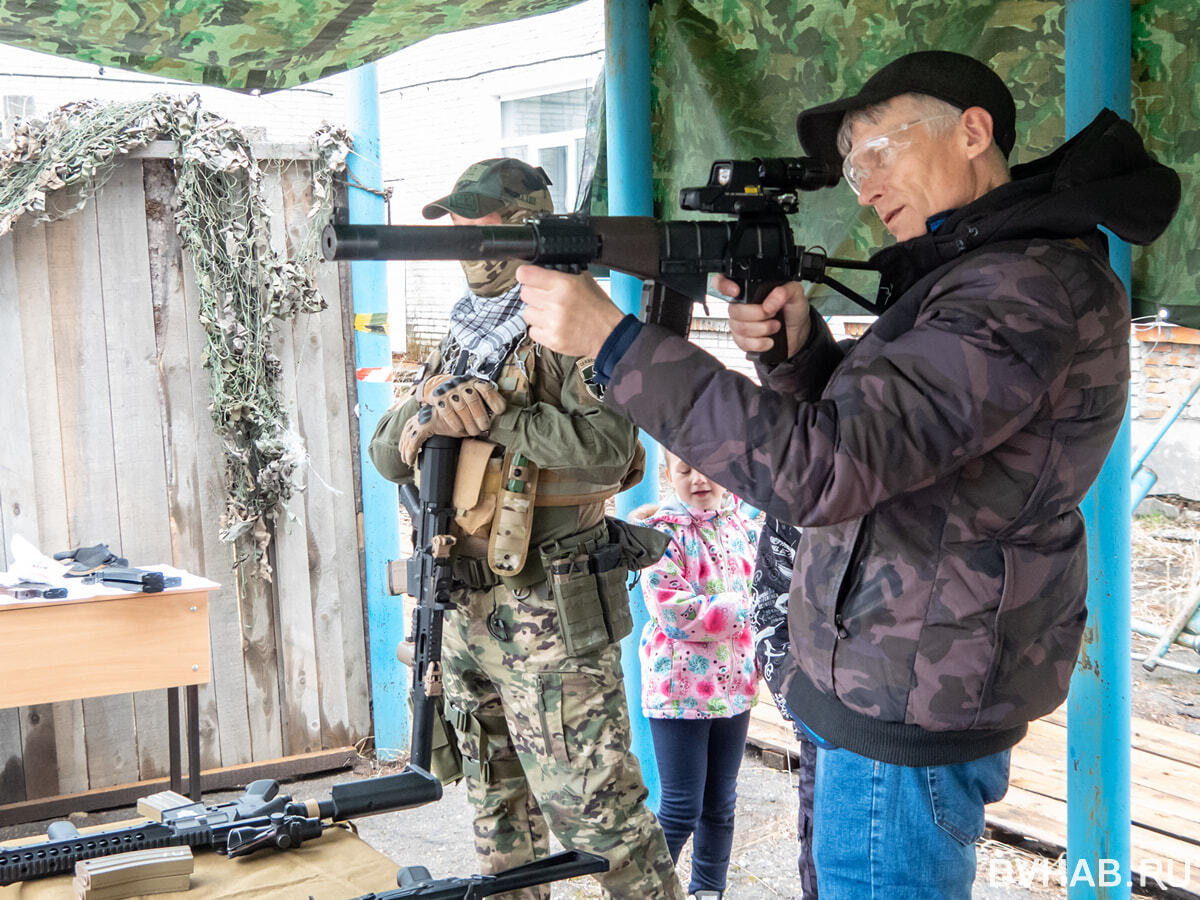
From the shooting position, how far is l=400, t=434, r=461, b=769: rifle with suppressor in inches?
115

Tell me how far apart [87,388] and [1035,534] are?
13.2 feet

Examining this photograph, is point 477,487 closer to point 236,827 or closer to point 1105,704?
point 236,827

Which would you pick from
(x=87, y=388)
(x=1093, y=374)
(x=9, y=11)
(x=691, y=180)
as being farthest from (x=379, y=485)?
(x=1093, y=374)

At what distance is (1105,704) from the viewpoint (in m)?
2.75

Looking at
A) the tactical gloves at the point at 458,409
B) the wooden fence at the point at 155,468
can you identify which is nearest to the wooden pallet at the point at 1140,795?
the wooden fence at the point at 155,468

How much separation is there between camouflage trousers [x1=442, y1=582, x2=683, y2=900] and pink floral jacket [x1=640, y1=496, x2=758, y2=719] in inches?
15.6

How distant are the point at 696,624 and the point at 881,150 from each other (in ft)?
6.30

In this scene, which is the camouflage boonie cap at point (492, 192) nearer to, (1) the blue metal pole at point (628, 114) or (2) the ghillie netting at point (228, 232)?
(1) the blue metal pole at point (628, 114)

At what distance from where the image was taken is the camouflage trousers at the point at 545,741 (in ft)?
9.50

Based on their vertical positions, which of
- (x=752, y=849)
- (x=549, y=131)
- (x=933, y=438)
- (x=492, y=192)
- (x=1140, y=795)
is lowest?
(x=752, y=849)

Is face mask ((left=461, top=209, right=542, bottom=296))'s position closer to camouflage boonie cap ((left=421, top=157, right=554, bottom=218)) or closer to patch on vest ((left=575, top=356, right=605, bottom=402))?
camouflage boonie cap ((left=421, top=157, right=554, bottom=218))

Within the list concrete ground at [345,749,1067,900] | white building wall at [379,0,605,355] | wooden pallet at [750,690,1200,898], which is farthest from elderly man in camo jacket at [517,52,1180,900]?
white building wall at [379,0,605,355]

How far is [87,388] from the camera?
455cm

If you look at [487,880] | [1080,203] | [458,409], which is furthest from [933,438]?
[458,409]
